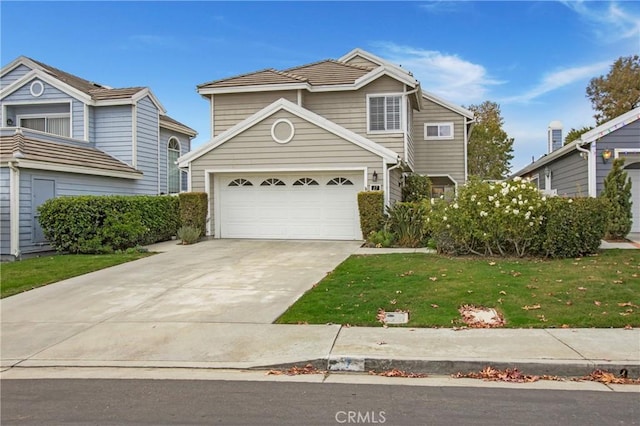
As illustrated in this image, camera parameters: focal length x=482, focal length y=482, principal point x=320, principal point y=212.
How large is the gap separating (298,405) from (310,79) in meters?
16.6

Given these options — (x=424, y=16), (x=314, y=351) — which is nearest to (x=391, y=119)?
(x=424, y=16)

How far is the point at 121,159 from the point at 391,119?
432 inches

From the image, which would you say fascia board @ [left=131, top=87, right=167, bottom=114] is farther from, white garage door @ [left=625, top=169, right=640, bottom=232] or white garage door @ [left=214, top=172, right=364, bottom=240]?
white garage door @ [left=625, top=169, right=640, bottom=232]

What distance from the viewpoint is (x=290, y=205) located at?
16.6 meters

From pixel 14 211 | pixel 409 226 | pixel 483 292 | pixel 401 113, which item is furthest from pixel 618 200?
pixel 14 211

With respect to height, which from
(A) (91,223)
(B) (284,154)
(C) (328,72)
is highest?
(C) (328,72)

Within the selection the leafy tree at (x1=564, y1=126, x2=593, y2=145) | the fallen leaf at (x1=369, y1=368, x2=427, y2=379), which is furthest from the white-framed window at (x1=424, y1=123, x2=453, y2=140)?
the fallen leaf at (x1=369, y1=368, x2=427, y2=379)

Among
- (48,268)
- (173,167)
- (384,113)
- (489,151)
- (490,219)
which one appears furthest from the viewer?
(489,151)

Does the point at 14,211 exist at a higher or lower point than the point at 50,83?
lower

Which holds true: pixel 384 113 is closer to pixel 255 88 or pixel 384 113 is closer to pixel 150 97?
pixel 255 88

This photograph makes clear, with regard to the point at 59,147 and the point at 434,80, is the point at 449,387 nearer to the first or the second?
the point at 59,147

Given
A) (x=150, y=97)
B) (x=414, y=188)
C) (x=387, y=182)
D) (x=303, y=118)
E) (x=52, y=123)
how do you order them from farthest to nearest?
1. (x=150, y=97)
2. (x=52, y=123)
3. (x=414, y=188)
4. (x=303, y=118)
5. (x=387, y=182)

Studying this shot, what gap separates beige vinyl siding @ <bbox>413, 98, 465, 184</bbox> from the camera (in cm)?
2236

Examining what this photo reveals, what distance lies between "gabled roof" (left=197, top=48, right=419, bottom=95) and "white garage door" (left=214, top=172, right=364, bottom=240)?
401 centimetres
